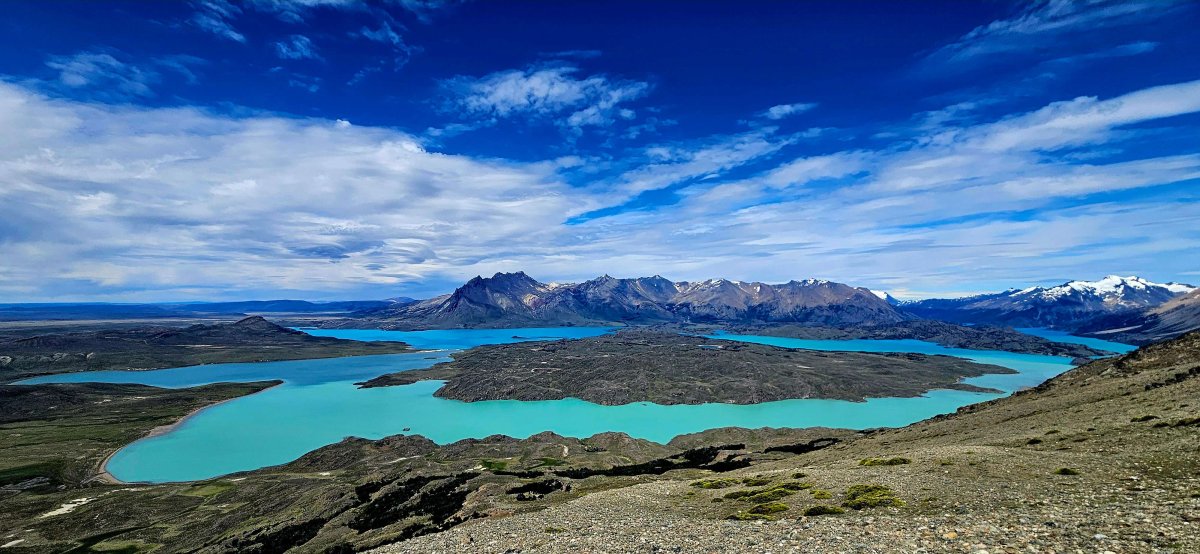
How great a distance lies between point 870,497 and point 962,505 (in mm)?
5915

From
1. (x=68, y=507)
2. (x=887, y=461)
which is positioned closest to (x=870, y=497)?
(x=887, y=461)

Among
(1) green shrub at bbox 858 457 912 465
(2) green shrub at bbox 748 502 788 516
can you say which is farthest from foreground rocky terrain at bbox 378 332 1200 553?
(1) green shrub at bbox 858 457 912 465

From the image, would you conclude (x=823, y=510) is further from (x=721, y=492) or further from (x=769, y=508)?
(x=721, y=492)

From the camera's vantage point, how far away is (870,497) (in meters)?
33.8

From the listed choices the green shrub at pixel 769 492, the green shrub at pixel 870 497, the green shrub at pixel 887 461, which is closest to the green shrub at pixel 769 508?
the green shrub at pixel 769 492

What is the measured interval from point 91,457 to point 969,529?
186 m

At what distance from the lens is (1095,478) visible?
1216 inches

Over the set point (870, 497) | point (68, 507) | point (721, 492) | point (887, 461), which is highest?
point (870, 497)

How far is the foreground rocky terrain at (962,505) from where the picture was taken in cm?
2183

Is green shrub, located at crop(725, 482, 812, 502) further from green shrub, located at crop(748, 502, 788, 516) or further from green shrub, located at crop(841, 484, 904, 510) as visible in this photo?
green shrub, located at crop(841, 484, 904, 510)

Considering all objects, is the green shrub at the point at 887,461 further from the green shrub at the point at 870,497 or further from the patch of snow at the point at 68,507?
the patch of snow at the point at 68,507

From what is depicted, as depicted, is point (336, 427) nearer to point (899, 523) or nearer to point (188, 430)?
point (188, 430)

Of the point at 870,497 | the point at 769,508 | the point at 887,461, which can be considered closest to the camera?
the point at 870,497

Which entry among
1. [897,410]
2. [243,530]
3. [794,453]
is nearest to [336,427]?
[243,530]
